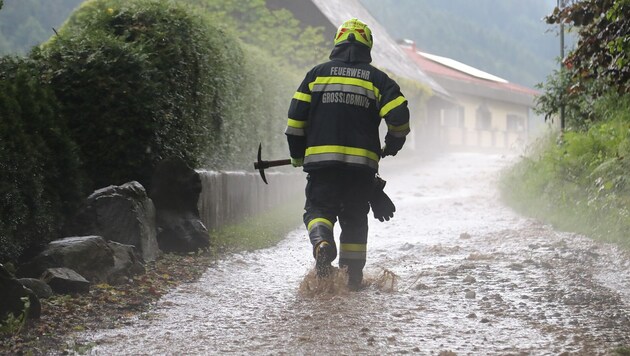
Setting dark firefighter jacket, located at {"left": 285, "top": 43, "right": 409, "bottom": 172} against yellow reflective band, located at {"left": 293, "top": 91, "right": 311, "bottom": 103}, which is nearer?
dark firefighter jacket, located at {"left": 285, "top": 43, "right": 409, "bottom": 172}

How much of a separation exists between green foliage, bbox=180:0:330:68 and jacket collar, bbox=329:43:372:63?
16.4m

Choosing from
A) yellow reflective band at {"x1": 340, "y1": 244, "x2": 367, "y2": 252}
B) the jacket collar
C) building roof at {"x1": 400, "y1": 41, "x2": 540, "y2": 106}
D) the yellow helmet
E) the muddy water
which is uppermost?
building roof at {"x1": 400, "y1": 41, "x2": 540, "y2": 106}

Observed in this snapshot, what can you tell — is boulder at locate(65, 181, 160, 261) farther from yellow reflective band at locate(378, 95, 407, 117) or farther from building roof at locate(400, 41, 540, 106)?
building roof at locate(400, 41, 540, 106)

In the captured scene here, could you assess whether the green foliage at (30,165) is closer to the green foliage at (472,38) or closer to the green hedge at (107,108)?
the green hedge at (107,108)

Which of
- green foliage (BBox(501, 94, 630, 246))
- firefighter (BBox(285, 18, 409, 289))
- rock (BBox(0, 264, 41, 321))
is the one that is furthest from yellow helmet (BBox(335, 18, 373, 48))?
green foliage (BBox(501, 94, 630, 246))

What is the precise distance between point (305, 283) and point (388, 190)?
50.4 feet

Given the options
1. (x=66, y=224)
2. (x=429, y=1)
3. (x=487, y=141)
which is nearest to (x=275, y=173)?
(x=66, y=224)

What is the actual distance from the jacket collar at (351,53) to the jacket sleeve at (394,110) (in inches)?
11.2

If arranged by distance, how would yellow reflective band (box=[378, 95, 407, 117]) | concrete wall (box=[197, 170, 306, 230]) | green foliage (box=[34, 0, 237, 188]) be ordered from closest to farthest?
yellow reflective band (box=[378, 95, 407, 117]) < green foliage (box=[34, 0, 237, 188]) < concrete wall (box=[197, 170, 306, 230])

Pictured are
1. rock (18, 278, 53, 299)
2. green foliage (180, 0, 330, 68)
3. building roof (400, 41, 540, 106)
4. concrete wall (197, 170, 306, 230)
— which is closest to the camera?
rock (18, 278, 53, 299)

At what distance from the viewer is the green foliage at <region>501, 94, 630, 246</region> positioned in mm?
10508

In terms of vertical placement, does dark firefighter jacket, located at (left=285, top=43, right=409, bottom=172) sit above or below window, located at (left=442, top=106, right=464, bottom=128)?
below

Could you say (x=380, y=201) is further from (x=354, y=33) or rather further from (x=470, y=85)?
(x=470, y=85)

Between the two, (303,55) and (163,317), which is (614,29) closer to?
(163,317)
